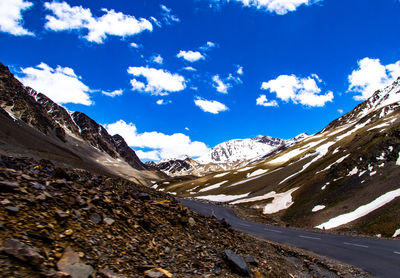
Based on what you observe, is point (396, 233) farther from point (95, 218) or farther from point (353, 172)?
point (95, 218)

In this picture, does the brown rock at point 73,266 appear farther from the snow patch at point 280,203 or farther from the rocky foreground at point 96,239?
the snow patch at point 280,203

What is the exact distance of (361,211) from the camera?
3831 cm

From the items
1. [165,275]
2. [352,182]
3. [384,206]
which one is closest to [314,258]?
[165,275]

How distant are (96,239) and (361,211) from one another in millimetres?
41556

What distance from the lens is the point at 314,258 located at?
1850cm

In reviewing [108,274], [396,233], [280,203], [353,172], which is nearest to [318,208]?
[353,172]

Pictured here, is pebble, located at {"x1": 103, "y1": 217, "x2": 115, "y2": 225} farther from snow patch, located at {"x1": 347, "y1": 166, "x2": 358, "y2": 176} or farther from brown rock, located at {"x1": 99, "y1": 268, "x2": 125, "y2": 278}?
snow patch, located at {"x1": 347, "y1": 166, "x2": 358, "y2": 176}

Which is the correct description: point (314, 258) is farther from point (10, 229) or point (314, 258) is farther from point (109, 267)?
point (10, 229)

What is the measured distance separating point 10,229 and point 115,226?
3.83 m

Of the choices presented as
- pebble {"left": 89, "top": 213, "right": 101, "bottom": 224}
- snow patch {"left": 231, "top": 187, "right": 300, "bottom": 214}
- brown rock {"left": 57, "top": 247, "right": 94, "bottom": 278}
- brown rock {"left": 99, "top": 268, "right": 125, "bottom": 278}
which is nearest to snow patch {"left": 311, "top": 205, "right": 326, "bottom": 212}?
snow patch {"left": 231, "top": 187, "right": 300, "bottom": 214}

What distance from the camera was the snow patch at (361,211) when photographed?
→ 36969mm

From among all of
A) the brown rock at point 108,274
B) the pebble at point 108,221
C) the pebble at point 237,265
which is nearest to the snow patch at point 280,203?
the pebble at point 237,265

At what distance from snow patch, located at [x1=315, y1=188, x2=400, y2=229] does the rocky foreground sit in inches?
1098

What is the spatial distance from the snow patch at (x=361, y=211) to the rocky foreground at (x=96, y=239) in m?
27.9
